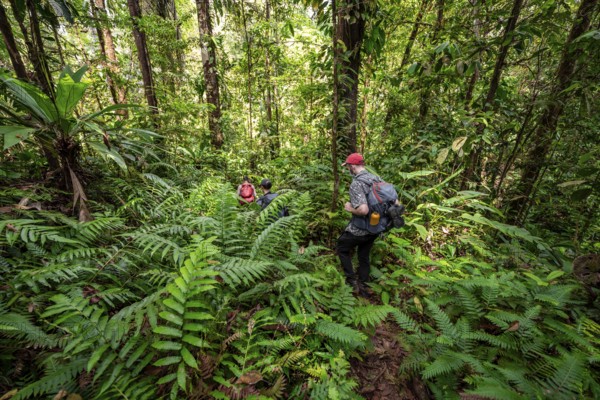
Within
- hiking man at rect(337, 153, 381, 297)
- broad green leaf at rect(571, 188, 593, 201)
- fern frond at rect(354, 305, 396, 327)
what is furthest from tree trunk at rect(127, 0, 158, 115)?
broad green leaf at rect(571, 188, 593, 201)

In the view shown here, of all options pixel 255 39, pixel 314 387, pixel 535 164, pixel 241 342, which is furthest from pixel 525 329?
pixel 255 39

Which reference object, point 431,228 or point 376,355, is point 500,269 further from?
point 376,355

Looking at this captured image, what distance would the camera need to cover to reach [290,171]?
20.9 feet

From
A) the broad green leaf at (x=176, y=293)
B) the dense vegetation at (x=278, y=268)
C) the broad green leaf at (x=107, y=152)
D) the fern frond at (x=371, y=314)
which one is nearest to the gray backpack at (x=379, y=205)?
the dense vegetation at (x=278, y=268)

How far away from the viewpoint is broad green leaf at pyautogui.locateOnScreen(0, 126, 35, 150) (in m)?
2.33

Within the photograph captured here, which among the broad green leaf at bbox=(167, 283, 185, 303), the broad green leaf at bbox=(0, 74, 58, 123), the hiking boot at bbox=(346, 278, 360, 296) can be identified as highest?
the broad green leaf at bbox=(0, 74, 58, 123)

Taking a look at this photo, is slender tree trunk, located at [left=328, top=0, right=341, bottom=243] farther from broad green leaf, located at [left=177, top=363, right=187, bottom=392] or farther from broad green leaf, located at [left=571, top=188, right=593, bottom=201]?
broad green leaf, located at [left=177, top=363, right=187, bottom=392]

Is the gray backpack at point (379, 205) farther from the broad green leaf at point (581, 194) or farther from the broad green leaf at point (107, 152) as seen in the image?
the broad green leaf at point (107, 152)

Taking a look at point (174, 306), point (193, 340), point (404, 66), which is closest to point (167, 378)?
point (193, 340)

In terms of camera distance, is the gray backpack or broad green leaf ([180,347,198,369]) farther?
the gray backpack

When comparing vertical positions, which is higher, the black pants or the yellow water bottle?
the yellow water bottle

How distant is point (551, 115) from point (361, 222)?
12.4 feet

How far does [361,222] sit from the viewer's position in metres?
3.35

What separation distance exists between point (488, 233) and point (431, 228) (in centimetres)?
115
